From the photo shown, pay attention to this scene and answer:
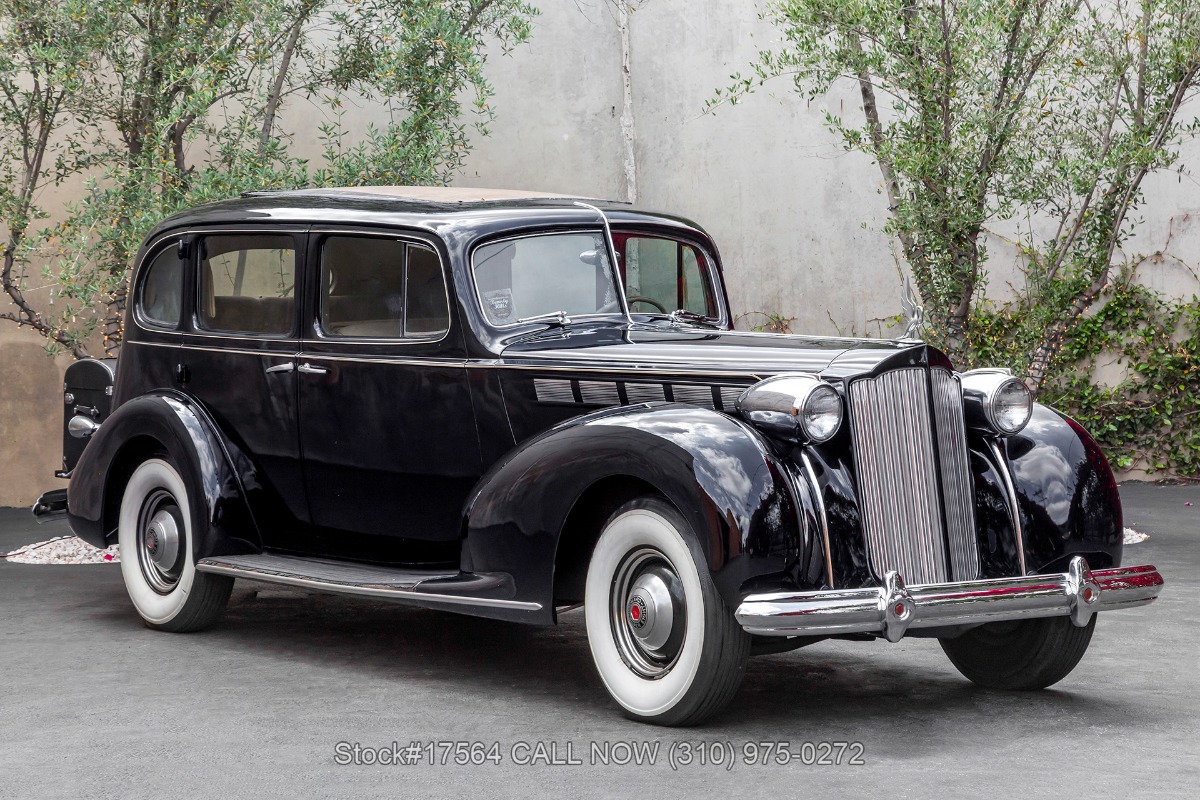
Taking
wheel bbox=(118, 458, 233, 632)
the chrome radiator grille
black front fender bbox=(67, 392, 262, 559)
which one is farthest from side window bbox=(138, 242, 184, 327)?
the chrome radiator grille

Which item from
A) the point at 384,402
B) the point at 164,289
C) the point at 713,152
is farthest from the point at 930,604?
the point at 713,152

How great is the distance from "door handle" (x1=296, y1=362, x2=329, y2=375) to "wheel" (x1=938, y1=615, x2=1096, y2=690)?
2649 mm

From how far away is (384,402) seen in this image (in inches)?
220

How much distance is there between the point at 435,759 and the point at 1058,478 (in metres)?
2.26

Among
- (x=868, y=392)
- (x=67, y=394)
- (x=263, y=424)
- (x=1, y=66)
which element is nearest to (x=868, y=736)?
(x=868, y=392)

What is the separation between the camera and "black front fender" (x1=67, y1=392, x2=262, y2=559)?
5.95m

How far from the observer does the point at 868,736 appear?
14.5 feet

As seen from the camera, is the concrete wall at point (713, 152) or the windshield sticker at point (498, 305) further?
the concrete wall at point (713, 152)

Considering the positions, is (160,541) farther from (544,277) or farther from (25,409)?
(25,409)

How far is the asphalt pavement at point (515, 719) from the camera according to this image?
393cm

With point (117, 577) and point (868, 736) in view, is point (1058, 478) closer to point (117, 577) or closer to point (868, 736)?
point (868, 736)

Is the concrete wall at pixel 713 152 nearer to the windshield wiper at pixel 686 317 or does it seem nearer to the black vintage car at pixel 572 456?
the black vintage car at pixel 572 456

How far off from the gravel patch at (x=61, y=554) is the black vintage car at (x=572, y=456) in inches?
62.6

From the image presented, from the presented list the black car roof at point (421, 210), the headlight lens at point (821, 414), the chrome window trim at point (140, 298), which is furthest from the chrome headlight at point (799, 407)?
the chrome window trim at point (140, 298)
